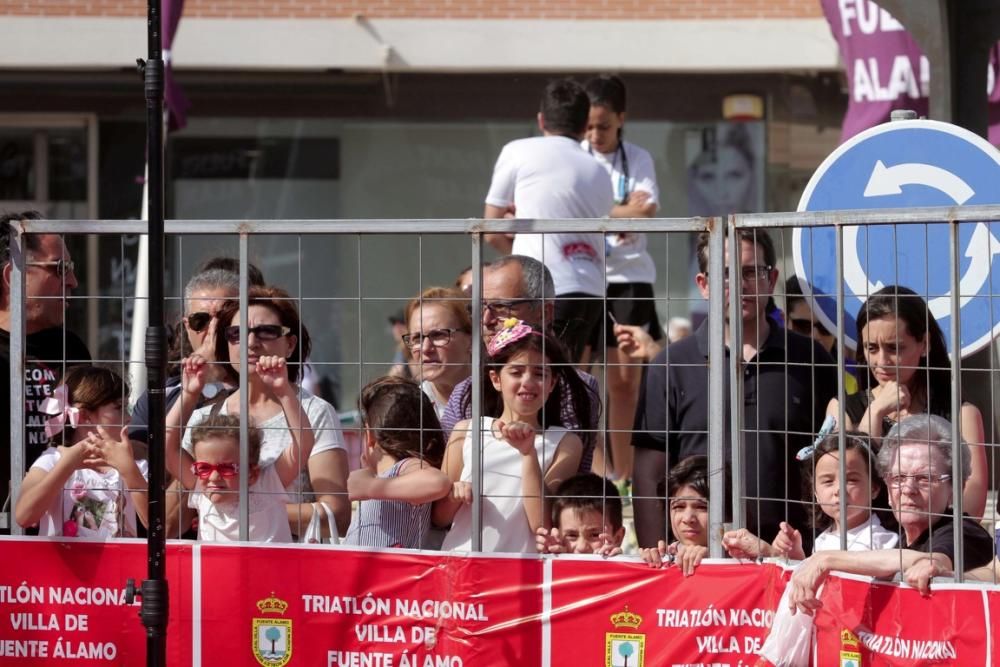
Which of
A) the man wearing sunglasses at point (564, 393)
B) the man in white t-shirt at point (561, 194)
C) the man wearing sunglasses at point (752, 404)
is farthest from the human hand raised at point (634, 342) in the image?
the man wearing sunglasses at point (564, 393)

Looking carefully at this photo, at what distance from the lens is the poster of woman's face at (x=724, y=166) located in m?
12.4

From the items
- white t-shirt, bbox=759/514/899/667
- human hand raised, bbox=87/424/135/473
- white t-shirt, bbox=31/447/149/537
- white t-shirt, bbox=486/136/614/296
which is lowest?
white t-shirt, bbox=759/514/899/667

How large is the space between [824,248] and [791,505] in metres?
0.81

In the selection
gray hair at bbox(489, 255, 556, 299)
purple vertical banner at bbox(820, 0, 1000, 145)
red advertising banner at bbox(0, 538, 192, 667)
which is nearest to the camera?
red advertising banner at bbox(0, 538, 192, 667)

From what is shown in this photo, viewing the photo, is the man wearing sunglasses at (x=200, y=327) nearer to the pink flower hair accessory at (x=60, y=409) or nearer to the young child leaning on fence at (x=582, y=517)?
the pink flower hair accessory at (x=60, y=409)

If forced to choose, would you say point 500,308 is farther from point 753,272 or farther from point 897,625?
point 897,625

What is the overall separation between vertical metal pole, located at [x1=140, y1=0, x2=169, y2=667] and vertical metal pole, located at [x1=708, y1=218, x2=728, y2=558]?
61.0 inches

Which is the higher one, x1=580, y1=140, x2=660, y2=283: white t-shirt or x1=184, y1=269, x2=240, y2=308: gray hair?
x1=580, y1=140, x2=660, y2=283: white t-shirt

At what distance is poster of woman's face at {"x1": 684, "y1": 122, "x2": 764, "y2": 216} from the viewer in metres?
12.4

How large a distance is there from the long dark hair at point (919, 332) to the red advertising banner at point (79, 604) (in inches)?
83.7

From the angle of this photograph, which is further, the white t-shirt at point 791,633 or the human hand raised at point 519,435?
the human hand raised at point 519,435

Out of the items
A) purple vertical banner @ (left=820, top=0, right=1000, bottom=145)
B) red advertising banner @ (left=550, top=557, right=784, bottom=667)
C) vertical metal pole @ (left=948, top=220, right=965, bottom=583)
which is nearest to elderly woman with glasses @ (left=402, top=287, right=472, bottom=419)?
red advertising banner @ (left=550, top=557, right=784, bottom=667)

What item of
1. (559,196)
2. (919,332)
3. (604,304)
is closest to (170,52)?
(559,196)

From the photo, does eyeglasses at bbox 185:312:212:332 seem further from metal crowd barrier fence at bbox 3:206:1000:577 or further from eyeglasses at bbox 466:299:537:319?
eyeglasses at bbox 466:299:537:319
